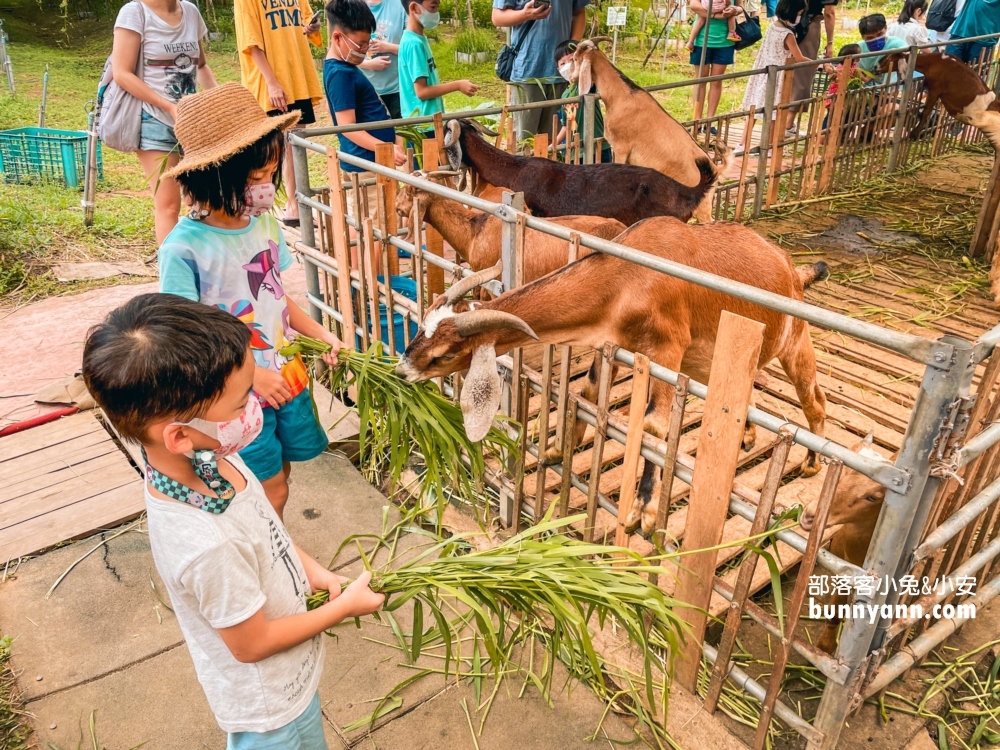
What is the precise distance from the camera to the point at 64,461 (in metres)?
3.79

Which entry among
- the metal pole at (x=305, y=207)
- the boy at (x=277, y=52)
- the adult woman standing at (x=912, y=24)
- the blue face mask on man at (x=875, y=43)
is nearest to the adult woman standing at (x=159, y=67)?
the metal pole at (x=305, y=207)

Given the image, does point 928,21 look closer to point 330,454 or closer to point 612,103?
point 612,103

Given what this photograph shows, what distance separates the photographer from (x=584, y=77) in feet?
19.1

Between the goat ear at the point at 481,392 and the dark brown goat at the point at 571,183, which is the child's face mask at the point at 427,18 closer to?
the dark brown goat at the point at 571,183

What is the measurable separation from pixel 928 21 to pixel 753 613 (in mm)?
11598

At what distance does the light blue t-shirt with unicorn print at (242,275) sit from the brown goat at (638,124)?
3.81m

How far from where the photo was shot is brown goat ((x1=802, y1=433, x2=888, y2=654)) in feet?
7.87

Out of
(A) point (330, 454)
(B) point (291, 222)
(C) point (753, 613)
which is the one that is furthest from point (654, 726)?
(B) point (291, 222)

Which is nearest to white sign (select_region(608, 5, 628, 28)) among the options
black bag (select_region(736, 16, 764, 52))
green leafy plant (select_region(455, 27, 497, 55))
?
black bag (select_region(736, 16, 764, 52))

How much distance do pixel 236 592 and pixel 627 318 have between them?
1.81 m

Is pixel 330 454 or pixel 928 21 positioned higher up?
pixel 928 21

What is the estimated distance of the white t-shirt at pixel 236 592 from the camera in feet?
4.92

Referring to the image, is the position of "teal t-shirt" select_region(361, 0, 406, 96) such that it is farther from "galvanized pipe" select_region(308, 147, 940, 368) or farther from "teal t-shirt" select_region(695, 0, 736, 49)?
"galvanized pipe" select_region(308, 147, 940, 368)

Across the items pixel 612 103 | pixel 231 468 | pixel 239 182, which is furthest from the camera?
pixel 612 103
